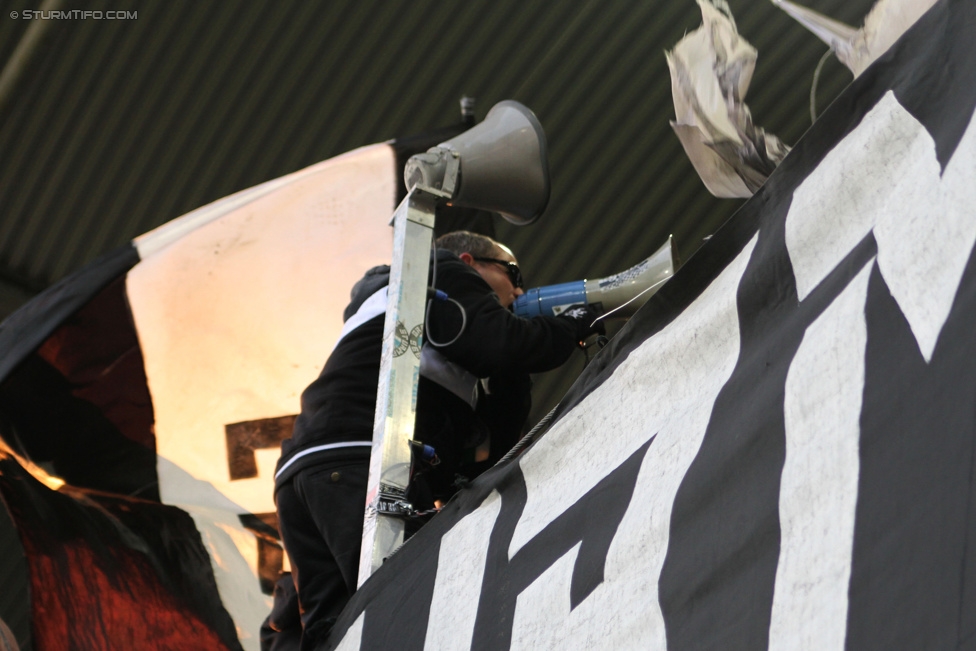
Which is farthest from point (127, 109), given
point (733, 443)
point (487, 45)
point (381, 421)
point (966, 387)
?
point (966, 387)

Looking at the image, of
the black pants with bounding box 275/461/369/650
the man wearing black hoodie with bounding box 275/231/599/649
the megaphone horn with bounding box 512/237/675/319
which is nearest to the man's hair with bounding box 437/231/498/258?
the megaphone horn with bounding box 512/237/675/319

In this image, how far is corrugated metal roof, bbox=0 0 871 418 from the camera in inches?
230

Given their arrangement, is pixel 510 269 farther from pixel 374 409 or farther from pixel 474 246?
pixel 374 409

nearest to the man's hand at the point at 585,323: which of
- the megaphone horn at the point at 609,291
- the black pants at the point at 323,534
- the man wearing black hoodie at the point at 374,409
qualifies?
Answer: the man wearing black hoodie at the point at 374,409

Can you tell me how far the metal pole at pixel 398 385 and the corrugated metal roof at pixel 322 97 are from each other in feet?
9.88

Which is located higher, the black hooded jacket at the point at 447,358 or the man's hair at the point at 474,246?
the man's hair at the point at 474,246

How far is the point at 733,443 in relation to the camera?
1692 mm

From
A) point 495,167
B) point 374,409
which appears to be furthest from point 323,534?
point 495,167

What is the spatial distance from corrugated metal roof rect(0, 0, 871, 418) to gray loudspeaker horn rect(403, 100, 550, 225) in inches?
103

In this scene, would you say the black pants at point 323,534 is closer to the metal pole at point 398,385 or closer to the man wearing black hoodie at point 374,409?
the man wearing black hoodie at point 374,409

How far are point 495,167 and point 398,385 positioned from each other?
31.4 inches

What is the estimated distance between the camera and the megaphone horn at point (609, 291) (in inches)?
141

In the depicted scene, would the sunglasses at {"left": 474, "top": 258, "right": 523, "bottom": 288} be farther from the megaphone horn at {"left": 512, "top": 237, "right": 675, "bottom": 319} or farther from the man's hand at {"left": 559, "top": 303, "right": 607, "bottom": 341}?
the man's hand at {"left": 559, "top": 303, "right": 607, "bottom": 341}

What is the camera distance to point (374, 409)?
3098mm
